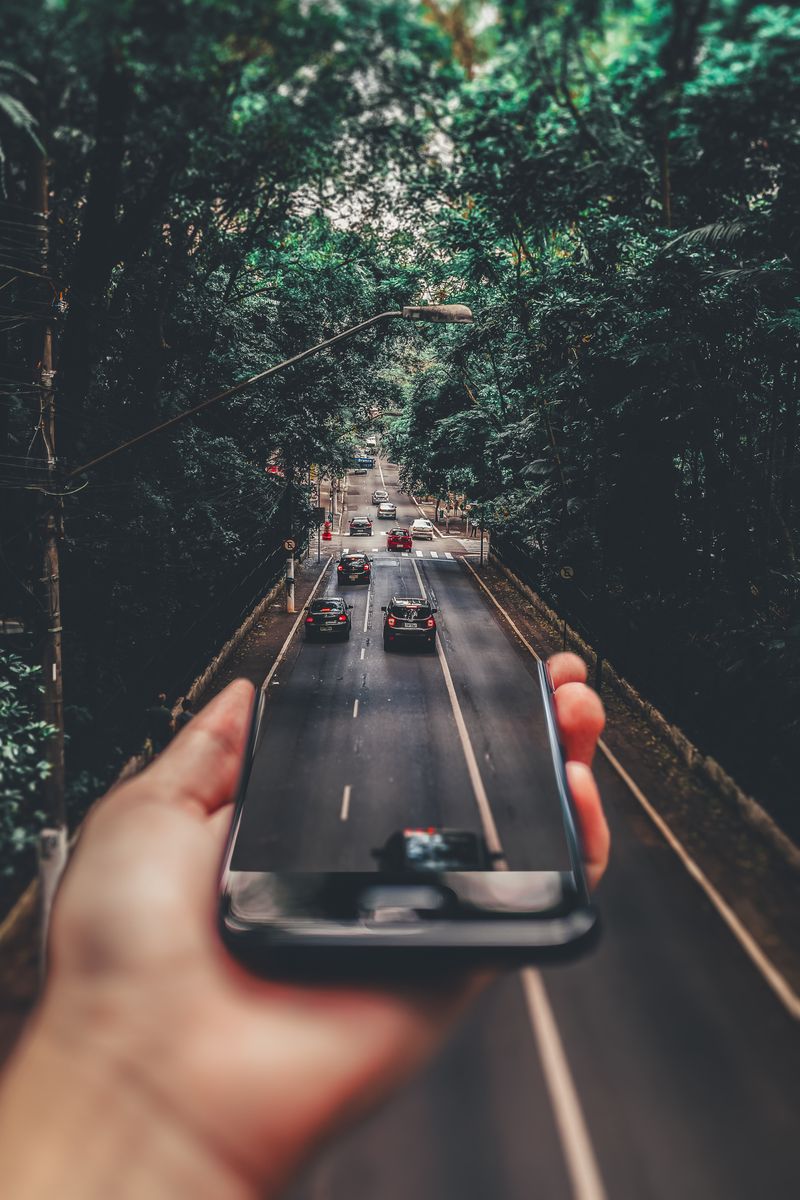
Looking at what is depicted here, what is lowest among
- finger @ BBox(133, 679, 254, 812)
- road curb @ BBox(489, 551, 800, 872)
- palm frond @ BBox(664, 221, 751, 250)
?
road curb @ BBox(489, 551, 800, 872)

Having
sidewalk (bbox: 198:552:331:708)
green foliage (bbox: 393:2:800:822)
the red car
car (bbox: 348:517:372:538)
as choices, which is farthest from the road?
car (bbox: 348:517:372:538)

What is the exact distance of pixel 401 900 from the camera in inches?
82.2

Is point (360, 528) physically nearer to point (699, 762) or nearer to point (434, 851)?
point (699, 762)

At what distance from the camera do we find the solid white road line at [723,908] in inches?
304

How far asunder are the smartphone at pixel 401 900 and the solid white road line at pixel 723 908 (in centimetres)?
610

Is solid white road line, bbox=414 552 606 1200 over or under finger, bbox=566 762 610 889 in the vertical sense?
under

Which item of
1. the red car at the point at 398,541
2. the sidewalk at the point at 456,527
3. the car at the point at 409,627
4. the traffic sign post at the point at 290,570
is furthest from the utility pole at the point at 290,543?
the sidewalk at the point at 456,527

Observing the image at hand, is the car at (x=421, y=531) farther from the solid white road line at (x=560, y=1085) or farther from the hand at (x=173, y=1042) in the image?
the hand at (x=173, y=1042)

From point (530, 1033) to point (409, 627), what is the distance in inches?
327

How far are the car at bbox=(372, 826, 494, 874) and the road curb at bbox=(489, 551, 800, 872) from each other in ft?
33.3

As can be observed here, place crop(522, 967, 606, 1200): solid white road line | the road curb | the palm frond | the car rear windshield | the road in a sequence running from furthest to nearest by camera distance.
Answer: the car rear windshield, the road curb, the palm frond, crop(522, 967, 606, 1200): solid white road line, the road

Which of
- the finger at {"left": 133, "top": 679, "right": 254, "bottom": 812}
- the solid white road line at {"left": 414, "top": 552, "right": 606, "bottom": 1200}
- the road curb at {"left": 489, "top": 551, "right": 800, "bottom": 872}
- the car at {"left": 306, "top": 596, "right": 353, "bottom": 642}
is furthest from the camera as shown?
the car at {"left": 306, "top": 596, "right": 353, "bottom": 642}

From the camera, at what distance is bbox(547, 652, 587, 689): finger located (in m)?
3.36

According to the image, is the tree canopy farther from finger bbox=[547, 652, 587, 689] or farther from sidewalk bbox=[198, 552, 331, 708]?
finger bbox=[547, 652, 587, 689]
